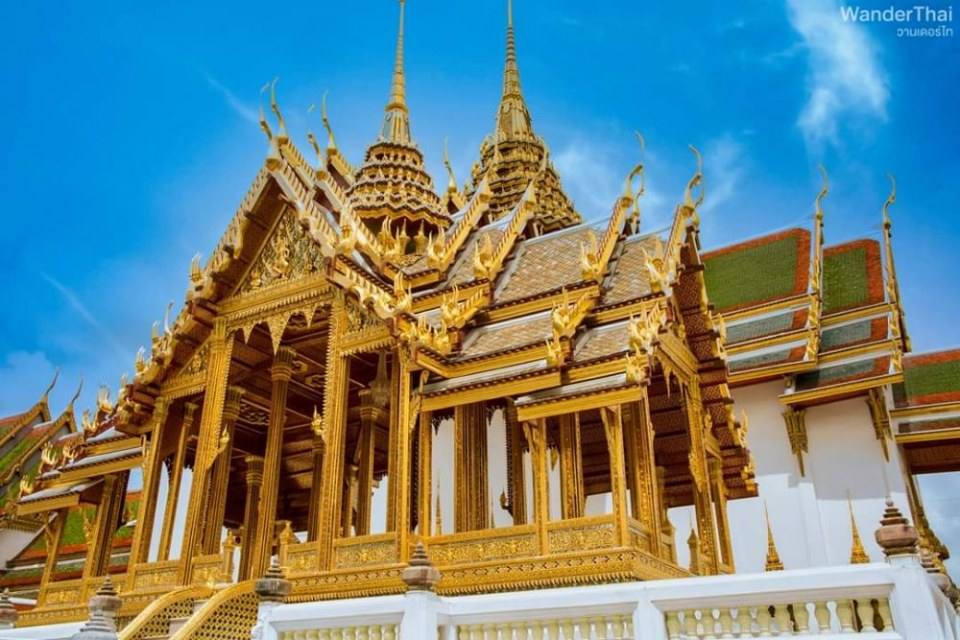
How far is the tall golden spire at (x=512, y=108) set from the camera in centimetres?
1741

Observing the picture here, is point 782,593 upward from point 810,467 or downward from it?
downward

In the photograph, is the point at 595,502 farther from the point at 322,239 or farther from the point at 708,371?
the point at 322,239

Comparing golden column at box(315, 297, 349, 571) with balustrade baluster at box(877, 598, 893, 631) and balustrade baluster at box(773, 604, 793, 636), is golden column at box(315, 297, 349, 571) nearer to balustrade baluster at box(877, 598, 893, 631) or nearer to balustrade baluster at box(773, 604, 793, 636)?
balustrade baluster at box(773, 604, 793, 636)

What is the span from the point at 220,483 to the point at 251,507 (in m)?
2.46

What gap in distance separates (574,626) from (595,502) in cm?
946

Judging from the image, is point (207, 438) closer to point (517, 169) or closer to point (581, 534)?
point (581, 534)

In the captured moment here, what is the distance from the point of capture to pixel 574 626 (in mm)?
4754

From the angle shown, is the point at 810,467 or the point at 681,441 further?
the point at 810,467

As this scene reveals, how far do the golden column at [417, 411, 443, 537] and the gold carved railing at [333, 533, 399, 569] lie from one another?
0.98ft

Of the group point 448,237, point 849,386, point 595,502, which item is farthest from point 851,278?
point 448,237

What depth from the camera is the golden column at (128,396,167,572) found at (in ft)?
29.2

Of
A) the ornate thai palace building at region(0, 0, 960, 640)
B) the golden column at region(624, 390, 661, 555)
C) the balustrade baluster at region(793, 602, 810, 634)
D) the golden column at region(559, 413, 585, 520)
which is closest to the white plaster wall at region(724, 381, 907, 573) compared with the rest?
the ornate thai palace building at region(0, 0, 960, 640)

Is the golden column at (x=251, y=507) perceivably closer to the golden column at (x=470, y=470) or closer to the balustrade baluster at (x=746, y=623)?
the golden column at (x=470, y=470)

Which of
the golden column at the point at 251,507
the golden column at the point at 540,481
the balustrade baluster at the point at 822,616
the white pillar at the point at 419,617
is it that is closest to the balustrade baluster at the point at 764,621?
the balustrade baluster at the point at 822,616
